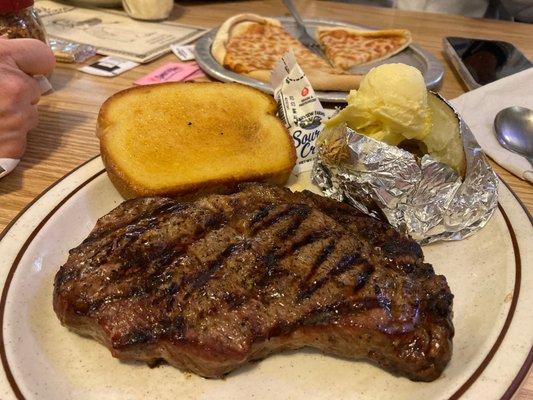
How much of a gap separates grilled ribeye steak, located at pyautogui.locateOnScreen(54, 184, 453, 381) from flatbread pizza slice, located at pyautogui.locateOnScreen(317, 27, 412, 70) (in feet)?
5.94

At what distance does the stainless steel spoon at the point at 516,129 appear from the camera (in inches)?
87.9

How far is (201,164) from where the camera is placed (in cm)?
182

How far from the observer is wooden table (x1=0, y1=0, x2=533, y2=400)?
198 cm

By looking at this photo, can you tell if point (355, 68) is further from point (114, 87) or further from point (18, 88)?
point (18, 88)

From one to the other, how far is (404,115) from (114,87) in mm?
1752

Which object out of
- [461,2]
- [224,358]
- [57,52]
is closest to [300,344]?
[224,358]

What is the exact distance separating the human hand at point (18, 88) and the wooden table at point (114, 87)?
0.13m

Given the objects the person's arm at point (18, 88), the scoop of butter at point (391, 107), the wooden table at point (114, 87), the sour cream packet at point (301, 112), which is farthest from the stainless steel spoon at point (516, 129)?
the person's arm at point (18, 88)

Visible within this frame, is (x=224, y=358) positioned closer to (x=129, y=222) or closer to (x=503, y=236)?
(x=129, y=222)

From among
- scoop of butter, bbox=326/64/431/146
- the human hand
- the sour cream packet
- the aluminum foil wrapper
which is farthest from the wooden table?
the sour cream packet

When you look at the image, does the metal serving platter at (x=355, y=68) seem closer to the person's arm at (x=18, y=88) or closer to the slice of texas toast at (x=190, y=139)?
the slice of texas toast at (x=190, y=139)

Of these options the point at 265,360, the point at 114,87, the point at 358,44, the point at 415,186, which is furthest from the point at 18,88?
the point at 358,44

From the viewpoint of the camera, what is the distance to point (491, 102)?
2.53 m

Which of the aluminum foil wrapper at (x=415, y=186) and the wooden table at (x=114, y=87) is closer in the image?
the aluminum foil wrapper at (x=415, y=186)
